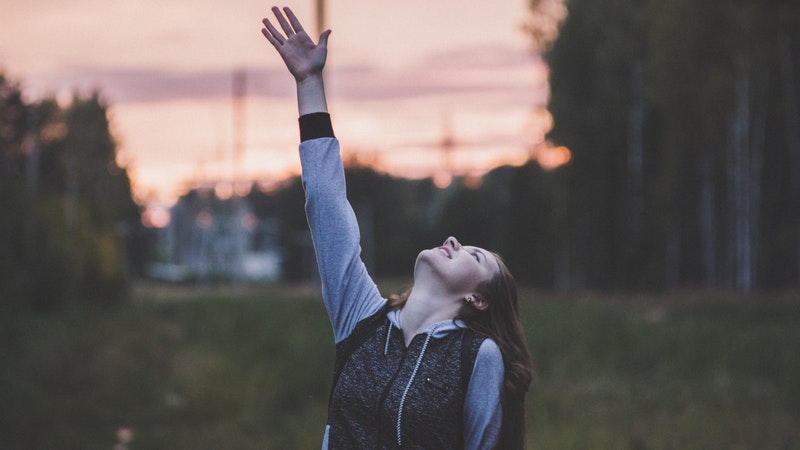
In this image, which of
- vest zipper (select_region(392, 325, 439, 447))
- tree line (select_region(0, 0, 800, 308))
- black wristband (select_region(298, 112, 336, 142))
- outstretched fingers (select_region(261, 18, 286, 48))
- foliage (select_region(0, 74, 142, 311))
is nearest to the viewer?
vest zipper (select_region(392, 325, 439, 447))

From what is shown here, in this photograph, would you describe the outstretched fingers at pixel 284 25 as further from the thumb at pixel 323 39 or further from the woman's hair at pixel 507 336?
the woman's hair at pixel 507 336

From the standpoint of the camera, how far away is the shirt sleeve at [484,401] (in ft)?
9.16

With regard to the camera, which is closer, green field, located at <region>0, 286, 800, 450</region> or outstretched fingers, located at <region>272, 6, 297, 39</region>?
outstretched fingers, located at <region>272, 6, 297, 39</region>

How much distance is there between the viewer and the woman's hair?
9.43 feet

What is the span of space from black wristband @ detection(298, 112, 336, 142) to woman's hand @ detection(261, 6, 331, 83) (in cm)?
12

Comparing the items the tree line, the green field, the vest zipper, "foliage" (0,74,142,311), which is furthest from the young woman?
the tree line

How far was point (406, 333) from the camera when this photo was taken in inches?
115

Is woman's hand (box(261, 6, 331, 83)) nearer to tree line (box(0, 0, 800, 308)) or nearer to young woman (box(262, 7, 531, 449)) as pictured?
young woman (box(262, 7, 531, 449))

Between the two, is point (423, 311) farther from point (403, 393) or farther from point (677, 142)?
point (677, 142)

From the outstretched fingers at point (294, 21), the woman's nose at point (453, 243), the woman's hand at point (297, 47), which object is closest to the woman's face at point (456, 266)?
the woman's nose at point (453, 243)

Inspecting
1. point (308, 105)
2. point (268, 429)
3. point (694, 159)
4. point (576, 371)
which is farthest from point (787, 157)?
point (308, 105)

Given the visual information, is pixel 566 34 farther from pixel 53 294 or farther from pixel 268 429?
pixel 268 429

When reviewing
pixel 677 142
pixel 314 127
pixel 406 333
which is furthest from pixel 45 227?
pixel 406 333

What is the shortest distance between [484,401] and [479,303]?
32 cm
